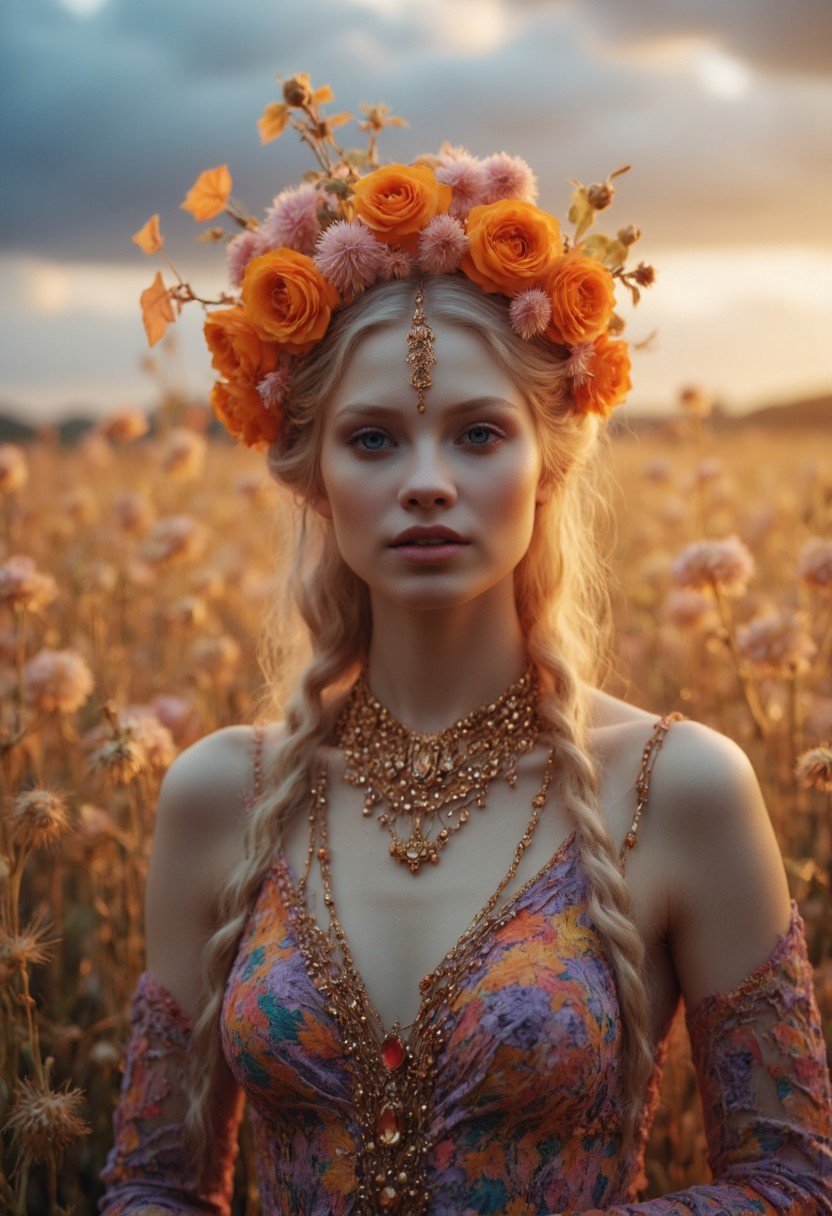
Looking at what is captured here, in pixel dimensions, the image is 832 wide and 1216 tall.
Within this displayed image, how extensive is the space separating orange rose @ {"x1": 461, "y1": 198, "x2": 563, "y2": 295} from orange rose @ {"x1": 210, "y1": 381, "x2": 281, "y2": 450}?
0.44 m

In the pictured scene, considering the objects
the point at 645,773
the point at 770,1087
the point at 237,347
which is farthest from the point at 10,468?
the point at 770,1087

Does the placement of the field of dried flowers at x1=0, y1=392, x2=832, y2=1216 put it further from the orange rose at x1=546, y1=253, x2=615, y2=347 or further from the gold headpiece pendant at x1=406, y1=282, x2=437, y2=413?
the gold headpiece pendant at x1=406, y1=282, x2=437, y2=413

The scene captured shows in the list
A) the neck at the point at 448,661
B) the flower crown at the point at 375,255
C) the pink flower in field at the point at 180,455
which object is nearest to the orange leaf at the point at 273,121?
the flower crown at the point at 375,255

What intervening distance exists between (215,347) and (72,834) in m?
1.16

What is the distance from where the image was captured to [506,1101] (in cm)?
165

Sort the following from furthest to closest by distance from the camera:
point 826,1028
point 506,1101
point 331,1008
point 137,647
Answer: point 137,647
point 826,1028
point 331,1008
point 506,1101

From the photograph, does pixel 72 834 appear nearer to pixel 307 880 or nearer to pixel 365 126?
pixel 307 880

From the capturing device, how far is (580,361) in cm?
200

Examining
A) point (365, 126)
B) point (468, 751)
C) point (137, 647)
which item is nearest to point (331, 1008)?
point (468, 751)

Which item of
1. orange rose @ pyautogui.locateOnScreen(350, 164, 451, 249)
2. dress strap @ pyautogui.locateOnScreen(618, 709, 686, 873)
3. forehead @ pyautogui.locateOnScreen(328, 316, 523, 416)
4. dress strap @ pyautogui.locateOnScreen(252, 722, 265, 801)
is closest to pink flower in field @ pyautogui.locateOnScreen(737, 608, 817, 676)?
dress strap @ pyautogui.locateOnScreen(618, 709, 686, 873)

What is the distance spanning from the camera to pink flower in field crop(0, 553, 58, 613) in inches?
100

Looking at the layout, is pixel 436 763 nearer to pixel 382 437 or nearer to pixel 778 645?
pixel 382 437

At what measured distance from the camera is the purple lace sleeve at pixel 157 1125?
6.51 ft

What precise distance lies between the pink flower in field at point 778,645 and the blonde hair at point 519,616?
0.40 meters
